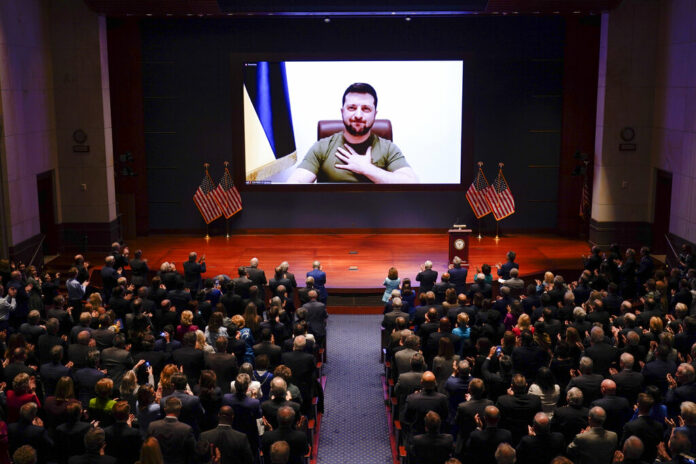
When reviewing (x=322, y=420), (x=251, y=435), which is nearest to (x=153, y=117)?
(x=322, y=420)

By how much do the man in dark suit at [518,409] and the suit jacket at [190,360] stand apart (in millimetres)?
2909

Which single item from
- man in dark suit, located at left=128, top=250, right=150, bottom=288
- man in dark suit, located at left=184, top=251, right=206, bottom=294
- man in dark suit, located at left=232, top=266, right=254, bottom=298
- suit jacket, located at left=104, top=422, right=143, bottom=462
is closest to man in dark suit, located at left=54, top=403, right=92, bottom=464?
suit jacket, located at left=104, top=422, right=143, bottom=462

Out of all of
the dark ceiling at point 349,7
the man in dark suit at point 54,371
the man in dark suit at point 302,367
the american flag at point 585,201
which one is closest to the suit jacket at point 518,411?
the man in dark suit at point 302,367

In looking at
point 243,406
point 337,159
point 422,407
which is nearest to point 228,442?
point 243,406

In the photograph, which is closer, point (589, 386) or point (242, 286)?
point (589, 386)

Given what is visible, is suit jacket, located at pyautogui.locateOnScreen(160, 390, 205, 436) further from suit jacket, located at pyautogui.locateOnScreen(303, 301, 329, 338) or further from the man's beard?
the man's beard

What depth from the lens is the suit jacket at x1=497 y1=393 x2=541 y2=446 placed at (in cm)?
660

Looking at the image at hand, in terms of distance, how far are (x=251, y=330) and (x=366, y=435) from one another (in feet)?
5.68

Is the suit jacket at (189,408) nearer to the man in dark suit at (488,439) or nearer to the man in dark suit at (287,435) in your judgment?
the man in dark suit at (287,435)

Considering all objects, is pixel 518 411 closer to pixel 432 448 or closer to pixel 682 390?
pixel 432 448

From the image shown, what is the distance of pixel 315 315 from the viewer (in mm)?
9883

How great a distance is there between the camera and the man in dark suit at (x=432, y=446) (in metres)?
6.04

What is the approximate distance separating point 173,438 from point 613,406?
11.8 feet

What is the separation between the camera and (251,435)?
6742mm
